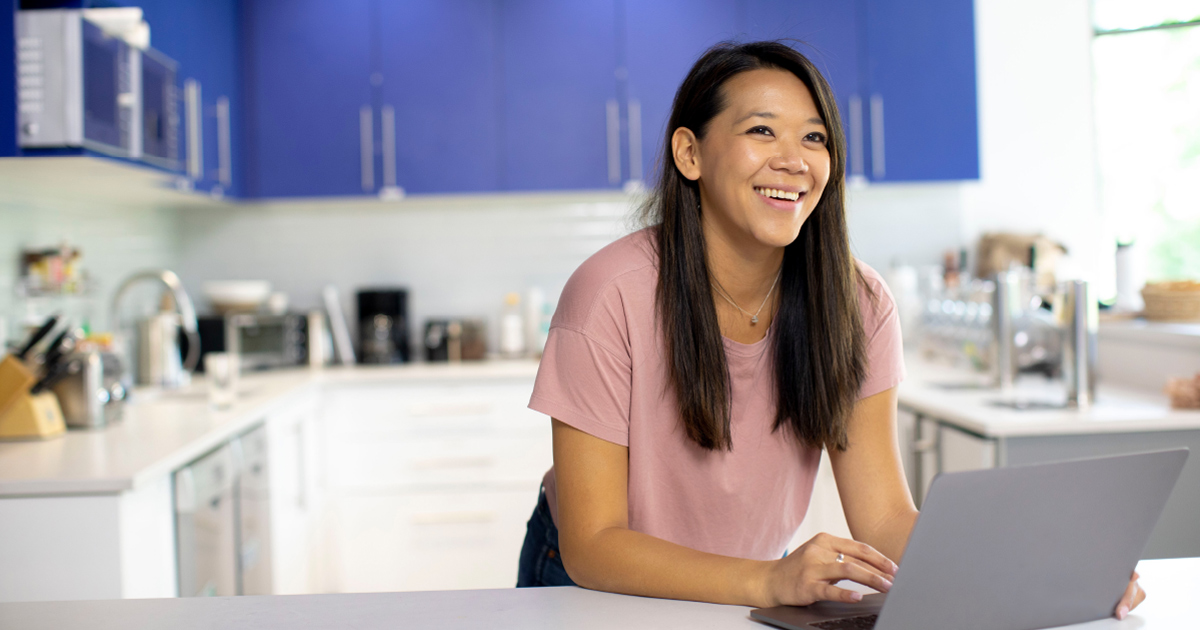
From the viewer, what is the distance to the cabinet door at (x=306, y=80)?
3.58 metres

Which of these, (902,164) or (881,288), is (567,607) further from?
(902,164)

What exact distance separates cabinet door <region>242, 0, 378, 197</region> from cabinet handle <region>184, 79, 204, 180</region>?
17.6 inches

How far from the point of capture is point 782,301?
126cm

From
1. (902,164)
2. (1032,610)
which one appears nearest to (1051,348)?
(902,164)

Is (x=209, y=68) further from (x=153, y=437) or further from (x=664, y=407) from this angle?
(x=664, y=407)

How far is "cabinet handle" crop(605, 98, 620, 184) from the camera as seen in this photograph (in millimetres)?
3584

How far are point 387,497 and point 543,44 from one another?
70.5 inches

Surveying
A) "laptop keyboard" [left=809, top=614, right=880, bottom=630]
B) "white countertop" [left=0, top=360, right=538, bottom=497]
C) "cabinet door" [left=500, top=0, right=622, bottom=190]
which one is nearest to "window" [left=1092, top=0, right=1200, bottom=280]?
"cabinet door" [left=500, top=0, right=622, bottom=190]

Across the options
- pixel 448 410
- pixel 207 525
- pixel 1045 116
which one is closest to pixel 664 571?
pixel 207 525

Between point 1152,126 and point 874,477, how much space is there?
327cm

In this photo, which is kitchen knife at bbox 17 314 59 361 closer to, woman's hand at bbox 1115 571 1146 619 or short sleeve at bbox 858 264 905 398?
short sleeve at bbox 858 264 905 398

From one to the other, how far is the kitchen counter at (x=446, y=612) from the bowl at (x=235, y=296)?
9.12ft

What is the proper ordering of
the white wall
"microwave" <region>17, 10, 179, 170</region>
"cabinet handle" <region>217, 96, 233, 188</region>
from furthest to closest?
the white wall < "cabinet handle" <region>217, 96, 233, 188</region> < "microwave" <region>17, 10, 179, 170</region>

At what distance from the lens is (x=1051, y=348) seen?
2787mm
